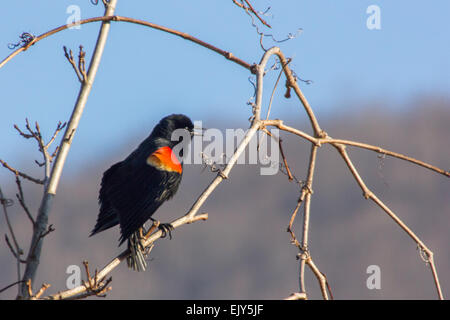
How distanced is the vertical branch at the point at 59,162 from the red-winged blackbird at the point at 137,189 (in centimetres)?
103

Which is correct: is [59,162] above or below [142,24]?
below

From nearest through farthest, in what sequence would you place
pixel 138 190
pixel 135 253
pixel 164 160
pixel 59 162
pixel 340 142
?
1. pixel 59 162
2. pixel 340 142
3. pixel 135 253
4. pixel 138 190
5. pixel 164 160

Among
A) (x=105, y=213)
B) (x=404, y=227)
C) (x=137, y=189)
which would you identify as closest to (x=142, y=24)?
(x=137, y=189)

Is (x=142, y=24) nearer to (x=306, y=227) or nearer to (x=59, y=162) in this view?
(x=59, y=162)

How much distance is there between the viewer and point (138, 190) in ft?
15.8

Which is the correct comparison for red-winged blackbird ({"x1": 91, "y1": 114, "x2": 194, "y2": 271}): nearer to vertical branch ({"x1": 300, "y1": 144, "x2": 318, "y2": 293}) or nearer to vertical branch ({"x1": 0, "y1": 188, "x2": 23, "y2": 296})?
vertical branch ({"x1": 300, "y1": 144, "x2": 318, "y2": 293})

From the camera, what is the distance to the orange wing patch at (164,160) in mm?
4961

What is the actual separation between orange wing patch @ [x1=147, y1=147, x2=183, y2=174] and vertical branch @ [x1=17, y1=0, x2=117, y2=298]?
1.49 meters

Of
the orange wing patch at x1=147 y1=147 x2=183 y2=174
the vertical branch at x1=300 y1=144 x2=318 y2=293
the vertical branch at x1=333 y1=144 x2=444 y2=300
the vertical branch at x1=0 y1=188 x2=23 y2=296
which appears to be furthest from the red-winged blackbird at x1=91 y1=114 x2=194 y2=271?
the vertical branch at x1=333 y1=144 x2=444 y2=300

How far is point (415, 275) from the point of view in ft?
173

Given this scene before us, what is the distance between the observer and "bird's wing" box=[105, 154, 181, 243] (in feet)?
15.1

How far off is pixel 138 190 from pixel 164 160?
0.34 metres

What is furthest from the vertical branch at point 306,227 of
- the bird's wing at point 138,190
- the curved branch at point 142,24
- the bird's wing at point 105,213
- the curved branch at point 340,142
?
the bird's wing at point 105,213
